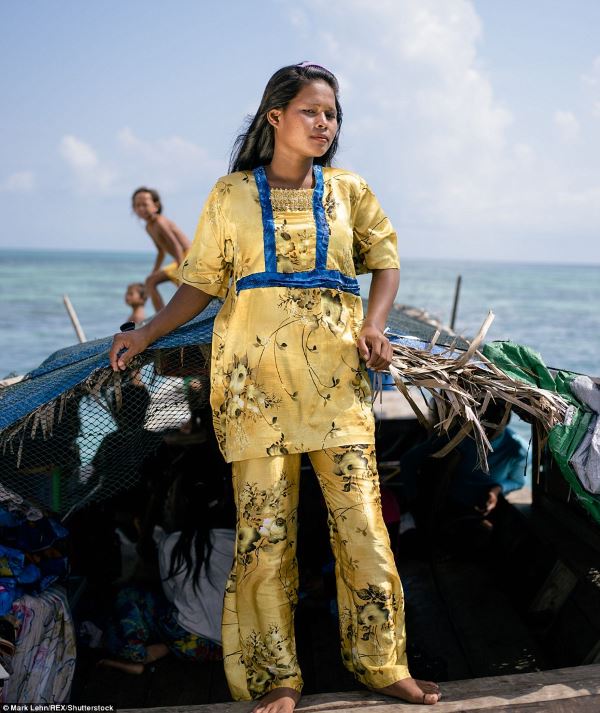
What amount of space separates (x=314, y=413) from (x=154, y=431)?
3.15 ft

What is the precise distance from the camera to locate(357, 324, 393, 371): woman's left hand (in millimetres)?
2400

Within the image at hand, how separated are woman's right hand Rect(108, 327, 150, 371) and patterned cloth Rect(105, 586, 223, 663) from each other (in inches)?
52.9

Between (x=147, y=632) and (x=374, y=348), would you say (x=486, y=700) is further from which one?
(x=147, y=632)

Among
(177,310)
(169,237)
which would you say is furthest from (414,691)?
(169,237)

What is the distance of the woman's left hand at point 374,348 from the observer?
2.40 metres

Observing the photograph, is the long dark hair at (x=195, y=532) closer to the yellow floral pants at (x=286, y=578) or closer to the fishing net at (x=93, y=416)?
the fishing net at (x=93, y=416)

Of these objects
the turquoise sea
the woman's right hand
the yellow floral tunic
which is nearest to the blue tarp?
the woman's right hand

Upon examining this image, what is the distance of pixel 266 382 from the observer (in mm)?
2369

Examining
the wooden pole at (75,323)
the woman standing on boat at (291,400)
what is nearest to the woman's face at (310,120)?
the woman standing on boat at (291,400)

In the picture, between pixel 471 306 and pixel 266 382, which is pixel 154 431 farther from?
pixel 471 306

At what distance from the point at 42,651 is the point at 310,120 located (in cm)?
205

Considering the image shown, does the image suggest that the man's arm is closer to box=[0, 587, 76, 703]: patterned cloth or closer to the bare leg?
the bare leg

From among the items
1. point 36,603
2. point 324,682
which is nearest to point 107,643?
point 36,603

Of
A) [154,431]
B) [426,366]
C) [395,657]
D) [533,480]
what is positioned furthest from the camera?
[533,480]
